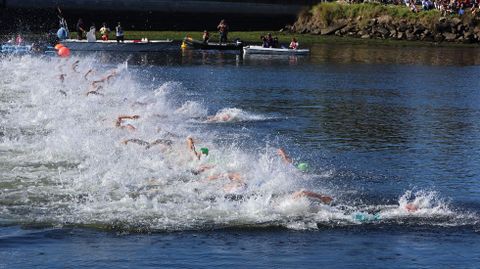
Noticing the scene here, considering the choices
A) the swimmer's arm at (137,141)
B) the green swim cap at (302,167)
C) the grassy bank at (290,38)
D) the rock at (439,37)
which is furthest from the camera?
the rock at (439,37)

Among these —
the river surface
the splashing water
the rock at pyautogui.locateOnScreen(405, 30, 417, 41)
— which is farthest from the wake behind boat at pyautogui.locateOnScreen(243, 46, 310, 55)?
the splashing water

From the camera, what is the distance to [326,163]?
101 feet

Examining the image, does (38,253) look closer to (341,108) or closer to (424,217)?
(424,217)

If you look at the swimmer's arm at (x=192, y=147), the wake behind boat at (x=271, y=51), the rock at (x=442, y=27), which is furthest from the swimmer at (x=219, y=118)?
the rock at (x=442, y=27)

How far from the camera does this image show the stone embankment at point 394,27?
9981 centimetres

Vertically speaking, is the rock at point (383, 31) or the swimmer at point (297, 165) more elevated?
the swimmer at point (297, 165)

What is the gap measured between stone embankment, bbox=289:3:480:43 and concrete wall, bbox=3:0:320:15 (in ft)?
10.4

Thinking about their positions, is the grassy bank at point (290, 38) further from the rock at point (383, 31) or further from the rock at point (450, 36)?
the rock at point (383, 31)

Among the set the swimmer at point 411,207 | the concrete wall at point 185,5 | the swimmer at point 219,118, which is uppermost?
the concrete wall at point 185,5

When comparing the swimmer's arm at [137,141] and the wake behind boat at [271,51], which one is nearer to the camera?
the swimmer's arm at [137,141]

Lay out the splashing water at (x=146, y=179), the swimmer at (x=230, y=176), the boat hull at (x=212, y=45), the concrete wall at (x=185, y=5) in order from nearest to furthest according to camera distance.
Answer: the splashing water at (x=146, y=179), the swimmer at (x=230, y=176), the boat hull at (x=212, y=45), the concrete wall at (x=185, y=5)

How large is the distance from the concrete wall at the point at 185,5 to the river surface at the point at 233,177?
4454 centimetres

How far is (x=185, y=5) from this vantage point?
10469 cm

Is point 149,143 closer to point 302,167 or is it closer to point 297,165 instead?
point 297,165
